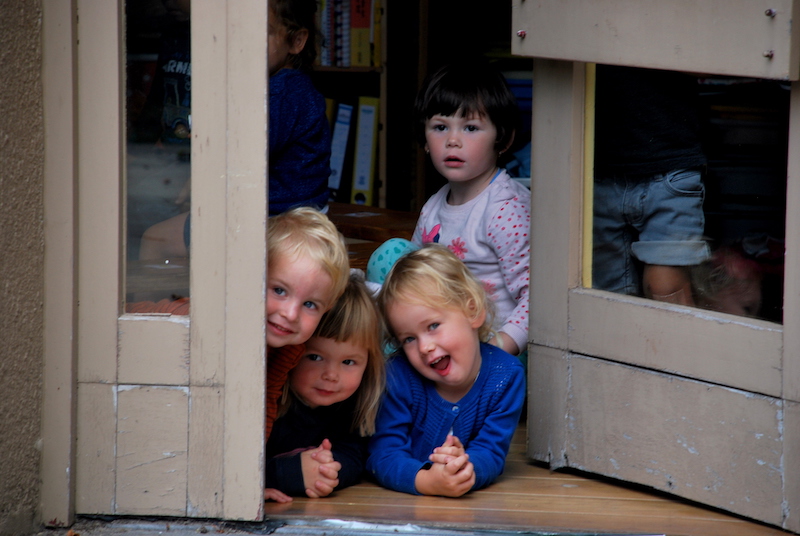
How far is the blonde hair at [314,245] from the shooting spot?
220cm

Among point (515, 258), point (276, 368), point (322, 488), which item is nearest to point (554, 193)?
point (515, 258)

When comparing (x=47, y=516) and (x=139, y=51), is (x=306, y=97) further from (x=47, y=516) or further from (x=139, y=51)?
(x=47, y=516)

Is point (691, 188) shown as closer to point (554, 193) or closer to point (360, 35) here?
point (554, 193)

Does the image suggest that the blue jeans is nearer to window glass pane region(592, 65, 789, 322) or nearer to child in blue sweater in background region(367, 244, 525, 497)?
window glass pane region(592, 65, 789, 322)

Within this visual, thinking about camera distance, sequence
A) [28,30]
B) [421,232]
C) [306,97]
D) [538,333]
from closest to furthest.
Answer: [28,30] → [538,333] → [306,97] → [421,232]

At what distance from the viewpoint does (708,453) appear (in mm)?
2178

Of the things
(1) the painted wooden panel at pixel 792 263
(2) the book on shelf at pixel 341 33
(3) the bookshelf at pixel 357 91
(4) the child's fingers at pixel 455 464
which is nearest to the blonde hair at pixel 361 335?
(4) the child's fingers at pixel 455 464

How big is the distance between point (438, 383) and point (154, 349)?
787mm

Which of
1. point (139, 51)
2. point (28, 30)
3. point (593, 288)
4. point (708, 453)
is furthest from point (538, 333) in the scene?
point (28, 30)

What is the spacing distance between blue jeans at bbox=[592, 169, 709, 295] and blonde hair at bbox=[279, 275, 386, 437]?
0.58 m

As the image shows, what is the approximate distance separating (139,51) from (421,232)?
4.61 ft

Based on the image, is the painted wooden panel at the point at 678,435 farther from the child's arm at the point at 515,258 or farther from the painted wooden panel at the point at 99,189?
the painted wooden panel at the point at 99,189

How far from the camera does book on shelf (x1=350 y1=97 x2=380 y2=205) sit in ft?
17.0

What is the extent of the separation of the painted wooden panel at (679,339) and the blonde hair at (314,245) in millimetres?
628
